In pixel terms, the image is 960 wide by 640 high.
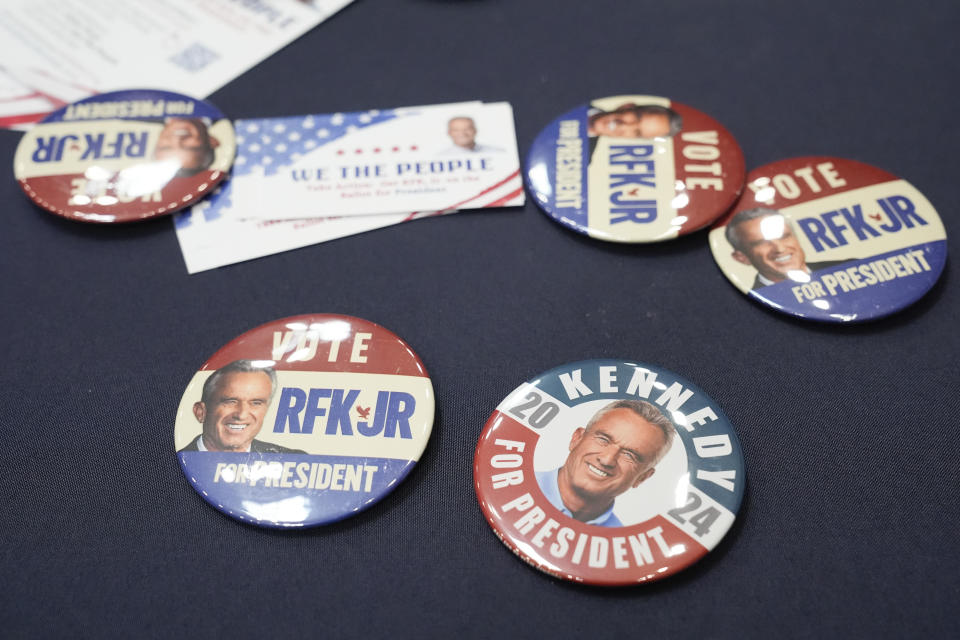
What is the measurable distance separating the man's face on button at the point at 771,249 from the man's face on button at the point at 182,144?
0.75 meters

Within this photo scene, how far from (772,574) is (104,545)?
67 cm

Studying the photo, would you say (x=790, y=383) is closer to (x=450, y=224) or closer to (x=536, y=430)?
(x=536, y=430)

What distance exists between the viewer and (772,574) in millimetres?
799

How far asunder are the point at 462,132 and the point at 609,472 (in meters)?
0.59

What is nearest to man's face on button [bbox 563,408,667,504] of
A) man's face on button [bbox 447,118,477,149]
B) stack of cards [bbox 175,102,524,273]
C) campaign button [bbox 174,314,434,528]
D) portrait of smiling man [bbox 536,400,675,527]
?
portrait of smiling man [bbox 536,400,675,527]

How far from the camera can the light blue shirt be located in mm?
798

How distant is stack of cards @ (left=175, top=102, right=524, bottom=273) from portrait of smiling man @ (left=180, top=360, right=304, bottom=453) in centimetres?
21

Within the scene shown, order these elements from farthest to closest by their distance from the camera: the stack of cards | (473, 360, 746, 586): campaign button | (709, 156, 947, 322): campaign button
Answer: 1. the stack of cards
2. (709, 156, 947, 322): campaign button
3. (473, 360, 746, 586): campaign button

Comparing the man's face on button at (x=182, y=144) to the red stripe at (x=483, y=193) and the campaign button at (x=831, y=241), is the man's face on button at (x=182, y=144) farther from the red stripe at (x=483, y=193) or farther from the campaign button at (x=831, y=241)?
the campaign button at (x=831, y=241)

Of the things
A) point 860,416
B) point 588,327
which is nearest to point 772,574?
point 860,416

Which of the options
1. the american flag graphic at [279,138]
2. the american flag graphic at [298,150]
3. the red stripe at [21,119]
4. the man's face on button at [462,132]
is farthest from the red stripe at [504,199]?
the red stripe at [21,119]

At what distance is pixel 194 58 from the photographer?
1.33 m

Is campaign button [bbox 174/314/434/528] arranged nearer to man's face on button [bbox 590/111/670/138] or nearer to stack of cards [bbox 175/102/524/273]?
stack of cards [bbox 175/102/524/273]

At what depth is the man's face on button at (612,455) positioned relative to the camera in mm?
820
